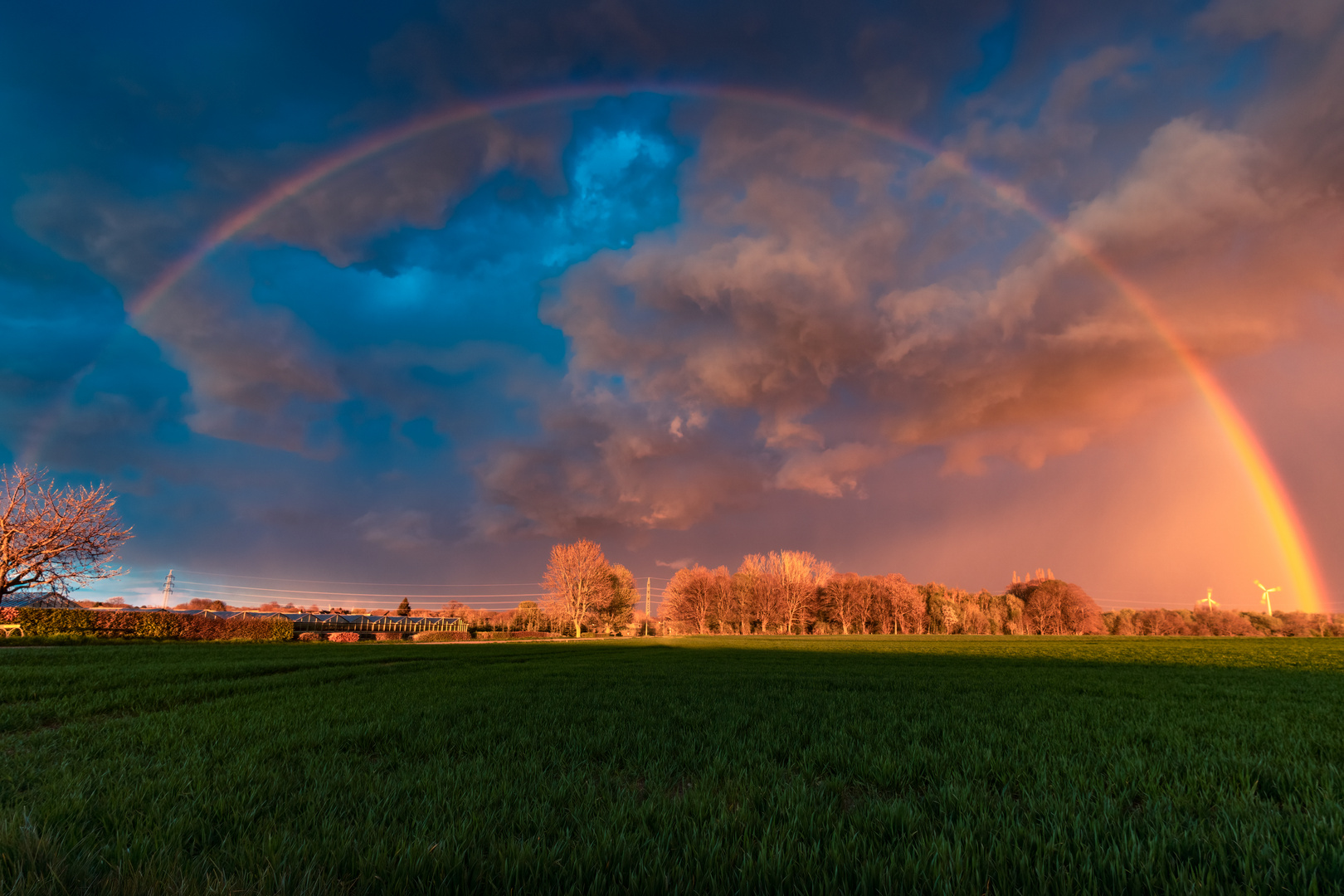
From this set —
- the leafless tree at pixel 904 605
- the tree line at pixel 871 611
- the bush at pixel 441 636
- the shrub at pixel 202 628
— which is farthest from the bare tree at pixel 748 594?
the shrub at pixel 202 628

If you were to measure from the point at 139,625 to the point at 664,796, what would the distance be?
167 feet

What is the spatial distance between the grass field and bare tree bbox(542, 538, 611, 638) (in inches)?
3143

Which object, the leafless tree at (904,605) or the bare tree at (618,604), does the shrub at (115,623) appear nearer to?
the bare tree at (618,604)

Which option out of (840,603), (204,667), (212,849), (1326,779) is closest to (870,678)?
(1326,779)

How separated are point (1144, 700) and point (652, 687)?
9942 millimetres

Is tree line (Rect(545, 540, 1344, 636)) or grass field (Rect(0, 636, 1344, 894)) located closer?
grass field (Rect(0, 636, 1344, 894))

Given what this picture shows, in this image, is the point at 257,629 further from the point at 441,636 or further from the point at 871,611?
the point at 871,611

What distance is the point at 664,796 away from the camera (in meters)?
4.46

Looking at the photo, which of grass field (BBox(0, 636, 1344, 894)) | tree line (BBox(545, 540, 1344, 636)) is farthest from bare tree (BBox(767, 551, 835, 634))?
grass field (BBox(0, 636, 1344, 894))

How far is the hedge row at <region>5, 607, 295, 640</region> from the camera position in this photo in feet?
111

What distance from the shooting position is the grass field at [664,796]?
121 inches

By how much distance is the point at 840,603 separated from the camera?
114 meters

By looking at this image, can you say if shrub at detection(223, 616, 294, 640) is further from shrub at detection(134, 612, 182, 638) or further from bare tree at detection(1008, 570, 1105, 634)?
bare tree at detection(1008, 570, 1105, 634)

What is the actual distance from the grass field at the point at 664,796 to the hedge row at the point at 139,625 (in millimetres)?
35936
